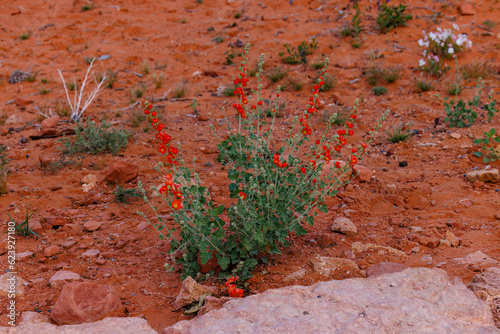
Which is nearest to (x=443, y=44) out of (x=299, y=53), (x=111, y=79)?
(x=299, y=53)

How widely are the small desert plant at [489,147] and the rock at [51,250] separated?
411 centimetres

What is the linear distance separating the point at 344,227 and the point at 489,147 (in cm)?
230

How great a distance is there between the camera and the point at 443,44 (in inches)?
265

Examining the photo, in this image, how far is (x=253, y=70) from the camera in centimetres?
741

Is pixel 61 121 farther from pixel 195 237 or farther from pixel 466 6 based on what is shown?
pixel 466 6

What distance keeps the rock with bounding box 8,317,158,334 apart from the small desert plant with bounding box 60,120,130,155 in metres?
3.01

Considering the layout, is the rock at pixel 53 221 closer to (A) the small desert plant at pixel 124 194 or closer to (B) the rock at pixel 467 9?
(A) the small desert plant at pixel 124 194

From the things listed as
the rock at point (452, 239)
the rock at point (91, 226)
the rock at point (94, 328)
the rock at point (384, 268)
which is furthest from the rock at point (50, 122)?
the rock at point (452, 239)

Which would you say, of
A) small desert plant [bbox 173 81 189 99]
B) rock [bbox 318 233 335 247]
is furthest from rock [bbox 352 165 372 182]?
small desert plant [bbox 173 81 189 99]

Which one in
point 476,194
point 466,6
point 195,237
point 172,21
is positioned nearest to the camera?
point 195,237

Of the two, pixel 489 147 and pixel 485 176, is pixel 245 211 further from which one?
pixel 489 147

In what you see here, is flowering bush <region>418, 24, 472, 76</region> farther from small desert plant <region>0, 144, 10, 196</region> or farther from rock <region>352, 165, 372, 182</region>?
small desert plant <region>0, 144, 10, 196</region>

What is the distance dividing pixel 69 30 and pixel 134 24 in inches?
61.7

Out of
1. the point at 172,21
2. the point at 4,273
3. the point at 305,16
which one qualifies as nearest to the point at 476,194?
the point at 4,273
